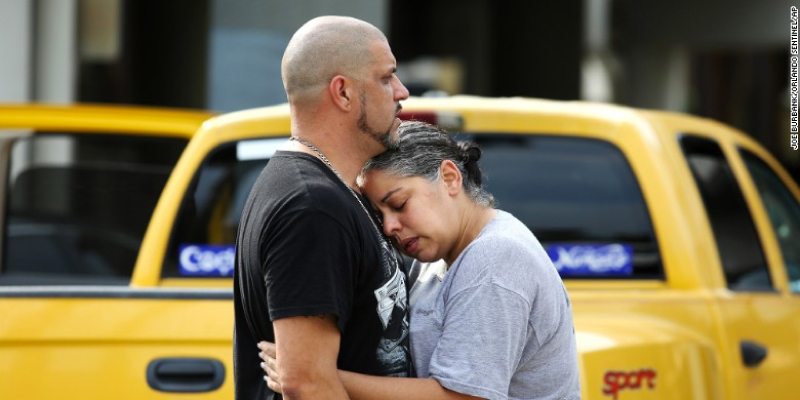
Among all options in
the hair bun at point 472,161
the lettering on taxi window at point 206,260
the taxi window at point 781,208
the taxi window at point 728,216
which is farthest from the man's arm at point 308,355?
the taxi window at point 781,208

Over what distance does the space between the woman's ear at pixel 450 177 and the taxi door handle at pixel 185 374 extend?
1.01 m

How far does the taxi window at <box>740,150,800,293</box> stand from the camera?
5.29 meters

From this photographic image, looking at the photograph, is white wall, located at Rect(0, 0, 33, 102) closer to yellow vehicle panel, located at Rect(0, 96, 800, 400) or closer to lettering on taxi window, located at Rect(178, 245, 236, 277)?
yellow vehicle panel, located at Rect(0, 96, 800, 400)

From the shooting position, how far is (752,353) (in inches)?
164

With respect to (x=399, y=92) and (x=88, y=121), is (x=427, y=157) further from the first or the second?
(x=88, y=121)

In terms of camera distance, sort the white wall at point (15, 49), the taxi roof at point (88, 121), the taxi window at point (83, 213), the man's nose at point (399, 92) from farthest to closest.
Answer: the white wall at point (15, 49) < the taxi window at point (83, 213) < the taxi roof at point (88, 121) < the man's nose at point (399, 92)

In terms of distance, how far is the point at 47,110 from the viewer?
5.30 metres

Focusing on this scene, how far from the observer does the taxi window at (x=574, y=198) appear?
4445mm

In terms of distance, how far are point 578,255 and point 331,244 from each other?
205cm

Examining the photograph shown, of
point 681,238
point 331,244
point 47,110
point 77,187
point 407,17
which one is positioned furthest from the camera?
point 407,17

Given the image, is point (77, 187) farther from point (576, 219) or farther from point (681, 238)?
point (681, 238)

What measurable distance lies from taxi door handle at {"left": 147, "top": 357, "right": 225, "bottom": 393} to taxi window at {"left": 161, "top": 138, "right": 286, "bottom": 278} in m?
1.00

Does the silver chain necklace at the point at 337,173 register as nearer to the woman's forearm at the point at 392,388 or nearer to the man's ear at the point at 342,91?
the man's ear at the point at 342,91

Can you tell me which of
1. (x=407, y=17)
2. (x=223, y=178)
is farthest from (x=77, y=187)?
(x=407, y=17)
